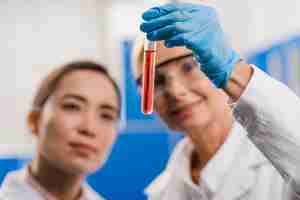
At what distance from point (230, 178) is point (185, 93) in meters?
0.25

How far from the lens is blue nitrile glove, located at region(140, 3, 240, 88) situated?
0.79 metres

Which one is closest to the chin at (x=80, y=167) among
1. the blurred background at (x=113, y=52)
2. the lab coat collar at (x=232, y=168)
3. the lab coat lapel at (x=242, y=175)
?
the blurred background at (x=113, y=52)

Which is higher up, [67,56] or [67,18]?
[67,18]

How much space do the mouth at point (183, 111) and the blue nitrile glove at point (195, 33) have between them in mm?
460

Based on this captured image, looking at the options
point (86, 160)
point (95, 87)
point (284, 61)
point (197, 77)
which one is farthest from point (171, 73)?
point (284, 61)

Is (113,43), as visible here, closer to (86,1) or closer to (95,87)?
(86,1)

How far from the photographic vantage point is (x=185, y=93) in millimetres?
1309

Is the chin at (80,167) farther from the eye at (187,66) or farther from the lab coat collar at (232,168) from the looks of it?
the eye at (187,66)

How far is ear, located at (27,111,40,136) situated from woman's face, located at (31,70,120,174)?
0.06ft

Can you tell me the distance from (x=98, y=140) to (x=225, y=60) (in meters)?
0.62

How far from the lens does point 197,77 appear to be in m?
1.31

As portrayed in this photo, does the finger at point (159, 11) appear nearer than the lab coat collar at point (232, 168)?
Yes

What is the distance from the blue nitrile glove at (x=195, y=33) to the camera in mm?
789

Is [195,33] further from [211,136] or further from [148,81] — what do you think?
[211,136]
